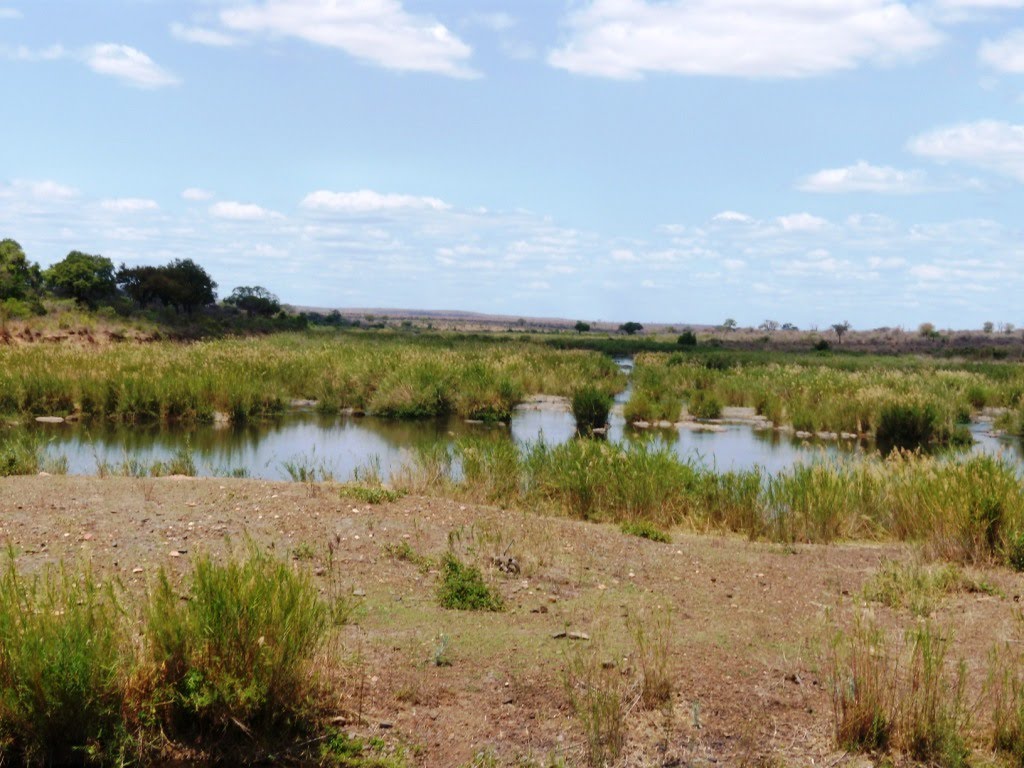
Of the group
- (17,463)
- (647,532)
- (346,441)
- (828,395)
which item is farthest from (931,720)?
(828,395)

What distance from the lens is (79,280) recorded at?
56.0 m

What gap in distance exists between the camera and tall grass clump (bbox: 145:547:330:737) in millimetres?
5074

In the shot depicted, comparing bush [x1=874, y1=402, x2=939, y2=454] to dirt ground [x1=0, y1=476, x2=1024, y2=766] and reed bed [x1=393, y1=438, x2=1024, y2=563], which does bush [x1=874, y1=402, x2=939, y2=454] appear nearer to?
reed bed [x1=393, y1=438, x2=1024, y2=563]

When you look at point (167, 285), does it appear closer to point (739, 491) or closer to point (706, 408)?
point (706, 408)

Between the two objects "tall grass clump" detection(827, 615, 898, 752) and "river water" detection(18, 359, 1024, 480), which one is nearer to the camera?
"tall grass clump" detection(827, 615, 898, 752)

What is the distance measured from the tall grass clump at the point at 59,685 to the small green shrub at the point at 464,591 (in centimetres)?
286

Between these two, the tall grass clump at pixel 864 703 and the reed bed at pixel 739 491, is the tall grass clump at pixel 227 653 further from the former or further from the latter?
the reed bed at pixel 739 491

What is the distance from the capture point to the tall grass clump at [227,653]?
5074 mm

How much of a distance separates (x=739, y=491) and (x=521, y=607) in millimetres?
5344

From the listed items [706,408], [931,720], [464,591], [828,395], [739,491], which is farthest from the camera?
[706,408]

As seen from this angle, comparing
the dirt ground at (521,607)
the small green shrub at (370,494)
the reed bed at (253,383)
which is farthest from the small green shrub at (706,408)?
the small green shrub at (370,494)

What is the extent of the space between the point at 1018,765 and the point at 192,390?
23.4 meters

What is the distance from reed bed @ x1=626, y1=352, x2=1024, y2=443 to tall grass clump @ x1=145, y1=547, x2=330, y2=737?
2180 cm

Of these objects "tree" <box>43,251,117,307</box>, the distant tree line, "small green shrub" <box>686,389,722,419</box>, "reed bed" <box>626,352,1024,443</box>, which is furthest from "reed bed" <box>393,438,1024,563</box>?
"tree" <box>43,251,117,307</box>
